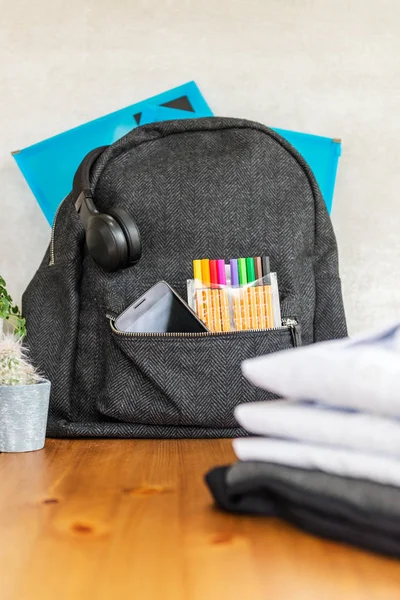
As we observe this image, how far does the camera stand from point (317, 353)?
0.37 m

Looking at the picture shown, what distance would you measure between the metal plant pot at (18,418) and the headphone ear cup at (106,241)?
0.16 m

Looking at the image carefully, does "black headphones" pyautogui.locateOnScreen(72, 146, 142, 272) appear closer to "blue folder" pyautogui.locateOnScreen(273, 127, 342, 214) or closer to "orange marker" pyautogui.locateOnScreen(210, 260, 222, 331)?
"orange marker" pyautogui.locateOnScreen(210, 260, 222, 331)

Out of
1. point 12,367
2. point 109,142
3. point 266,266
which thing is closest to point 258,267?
point 266,266

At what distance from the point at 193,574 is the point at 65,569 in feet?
0.19

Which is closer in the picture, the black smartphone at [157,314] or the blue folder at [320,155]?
the black smartphone at [157,314]

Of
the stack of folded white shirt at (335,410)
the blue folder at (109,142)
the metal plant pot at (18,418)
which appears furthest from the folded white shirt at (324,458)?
the blue folder at (109,142)

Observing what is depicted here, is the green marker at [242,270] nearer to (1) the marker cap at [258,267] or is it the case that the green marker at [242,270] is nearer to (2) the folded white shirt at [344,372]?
(1) the marker cap at [258,267]

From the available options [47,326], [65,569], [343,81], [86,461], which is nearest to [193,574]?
[65,569]

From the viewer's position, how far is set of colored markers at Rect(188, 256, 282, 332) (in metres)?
0.81

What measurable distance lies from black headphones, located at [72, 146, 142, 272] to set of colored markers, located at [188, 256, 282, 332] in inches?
2.9

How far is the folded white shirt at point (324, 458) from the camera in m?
0.35

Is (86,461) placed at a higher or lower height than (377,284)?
lower

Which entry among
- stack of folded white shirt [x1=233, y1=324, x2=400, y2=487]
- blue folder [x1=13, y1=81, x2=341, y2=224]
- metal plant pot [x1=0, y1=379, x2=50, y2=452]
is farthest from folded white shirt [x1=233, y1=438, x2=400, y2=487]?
blue folder [x1=13, y1=81, x2=341, y2=224]

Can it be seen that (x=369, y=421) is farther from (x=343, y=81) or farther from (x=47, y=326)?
(x=343, y=81)
